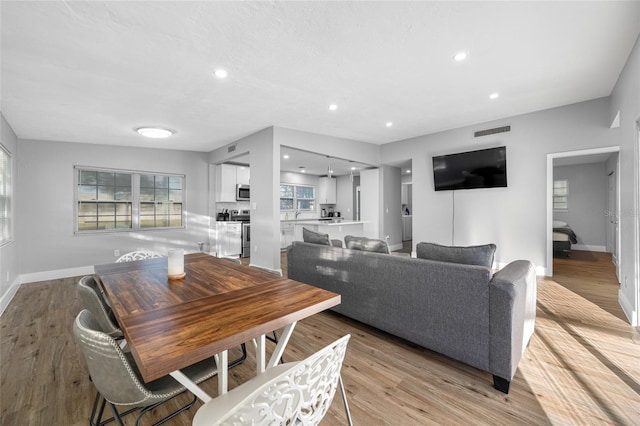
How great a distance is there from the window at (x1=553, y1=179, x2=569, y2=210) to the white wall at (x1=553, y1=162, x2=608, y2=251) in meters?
0.07

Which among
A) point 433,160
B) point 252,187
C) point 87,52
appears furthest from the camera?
point 433,160

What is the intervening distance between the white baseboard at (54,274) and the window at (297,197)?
4958mm

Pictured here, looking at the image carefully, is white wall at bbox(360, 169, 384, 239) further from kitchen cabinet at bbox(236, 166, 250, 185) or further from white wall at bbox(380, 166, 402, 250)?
kitchen cabinet at bbox(236, 166, 250, 185)

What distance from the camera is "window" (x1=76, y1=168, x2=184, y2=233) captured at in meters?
5.50

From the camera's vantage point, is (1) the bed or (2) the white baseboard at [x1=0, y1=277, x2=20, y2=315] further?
(1) the bed

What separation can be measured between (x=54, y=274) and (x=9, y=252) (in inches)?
47.0

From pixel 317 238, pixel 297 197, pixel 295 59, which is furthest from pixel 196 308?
pixel 297 197

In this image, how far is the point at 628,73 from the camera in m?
2.86

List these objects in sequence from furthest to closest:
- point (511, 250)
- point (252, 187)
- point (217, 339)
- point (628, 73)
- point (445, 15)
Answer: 1. point (252, 187)
2. point (511, 250)
3. point (628, 73)
4. point (445, 15)
5. point (217, 339)

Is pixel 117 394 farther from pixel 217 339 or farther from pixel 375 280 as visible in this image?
pixel 375 280

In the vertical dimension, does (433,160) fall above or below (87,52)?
below

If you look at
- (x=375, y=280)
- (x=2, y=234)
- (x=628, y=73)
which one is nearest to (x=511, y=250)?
(x=628, y=73)

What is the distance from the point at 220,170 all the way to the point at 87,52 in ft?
14.3

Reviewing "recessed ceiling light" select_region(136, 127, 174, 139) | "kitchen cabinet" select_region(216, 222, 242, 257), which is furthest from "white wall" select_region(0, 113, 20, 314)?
"kitchen cabinet" select_region(216, 222, 242, 257)
